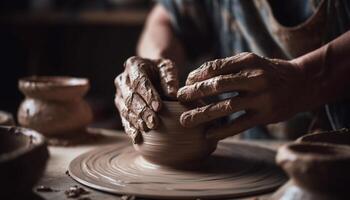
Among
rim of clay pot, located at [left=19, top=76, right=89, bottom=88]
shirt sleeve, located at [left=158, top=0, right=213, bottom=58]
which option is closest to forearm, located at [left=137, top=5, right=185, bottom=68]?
shirt sleeve, located at [left=158, top=0, right=213, bottom=58]

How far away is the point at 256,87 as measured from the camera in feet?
4.55

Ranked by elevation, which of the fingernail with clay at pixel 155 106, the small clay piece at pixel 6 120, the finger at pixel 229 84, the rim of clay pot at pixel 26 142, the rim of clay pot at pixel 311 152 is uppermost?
the finger at pixel 229 84

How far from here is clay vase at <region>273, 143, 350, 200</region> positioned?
96cm

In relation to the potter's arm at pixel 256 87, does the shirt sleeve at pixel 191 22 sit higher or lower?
higher

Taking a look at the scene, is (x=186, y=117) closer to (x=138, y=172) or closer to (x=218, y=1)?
(x=138, y=172)

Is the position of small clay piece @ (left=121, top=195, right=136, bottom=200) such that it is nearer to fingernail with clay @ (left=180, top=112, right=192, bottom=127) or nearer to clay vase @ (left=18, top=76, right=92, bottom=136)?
fingernail with clay @ (left=180, top=112, right=192, bottom=127)

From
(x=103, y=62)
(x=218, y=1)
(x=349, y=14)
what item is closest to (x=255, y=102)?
(x=349, y=14)

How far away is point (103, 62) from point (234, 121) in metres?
3.03

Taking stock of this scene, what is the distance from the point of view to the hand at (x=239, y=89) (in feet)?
4.51

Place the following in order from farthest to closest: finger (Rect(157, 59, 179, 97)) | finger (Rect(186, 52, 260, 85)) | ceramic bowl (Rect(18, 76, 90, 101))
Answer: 1. ceramic bowl (Rect(18, 76, 90, 101))
2. finger (Rect(157, 59, 179, 97))
3. finger (Rect(186, 52, 260, 85))


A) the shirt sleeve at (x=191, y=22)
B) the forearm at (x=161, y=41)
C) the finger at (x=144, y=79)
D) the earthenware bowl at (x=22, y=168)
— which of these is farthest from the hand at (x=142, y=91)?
the shirt sleeve at (x=191, y=22)

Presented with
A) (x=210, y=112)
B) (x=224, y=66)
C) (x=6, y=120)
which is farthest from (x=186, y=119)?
(x=6, y=120)

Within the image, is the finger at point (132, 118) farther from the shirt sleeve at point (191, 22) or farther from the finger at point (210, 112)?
the shirt sleeve at point (191, 22)

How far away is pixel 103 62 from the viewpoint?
14.3 ft
